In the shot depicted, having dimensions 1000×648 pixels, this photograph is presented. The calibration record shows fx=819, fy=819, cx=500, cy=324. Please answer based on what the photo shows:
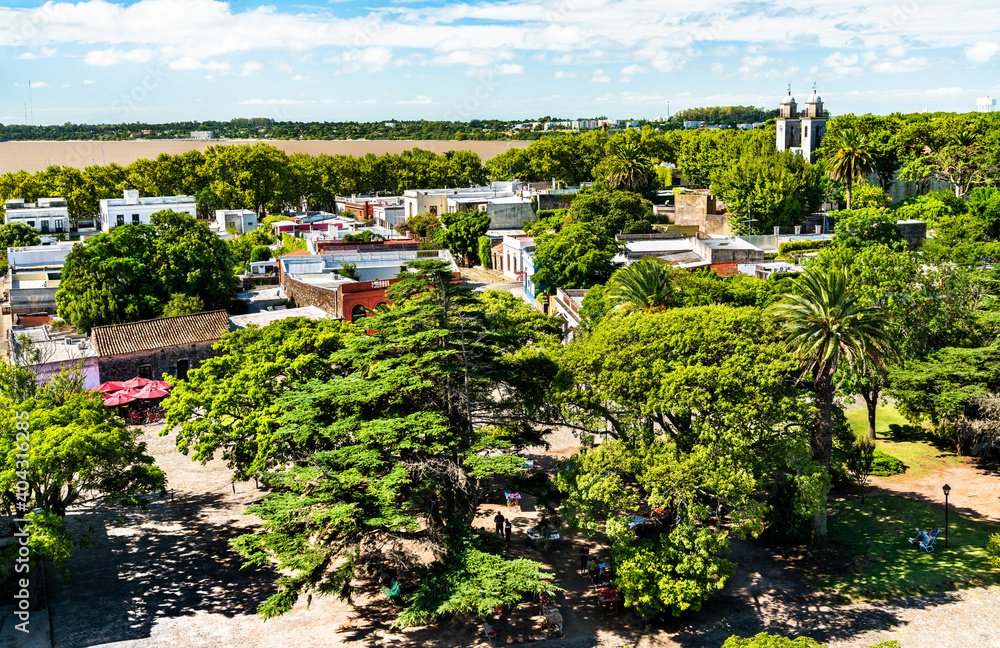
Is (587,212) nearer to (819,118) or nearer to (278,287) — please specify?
(278,287)

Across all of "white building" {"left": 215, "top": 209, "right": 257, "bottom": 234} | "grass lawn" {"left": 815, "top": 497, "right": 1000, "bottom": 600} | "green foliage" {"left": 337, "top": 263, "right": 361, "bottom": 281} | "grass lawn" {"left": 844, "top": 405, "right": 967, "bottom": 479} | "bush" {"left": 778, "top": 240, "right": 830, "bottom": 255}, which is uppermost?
"white building" {"left": 215, "top": 209, "right": 257, "bottom": 234}

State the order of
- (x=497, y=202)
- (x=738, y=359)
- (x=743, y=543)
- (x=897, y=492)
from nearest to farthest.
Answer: (x=738, y=359) < (x=743, y=543) < (x=897, y=492) < (x=497, y=202)

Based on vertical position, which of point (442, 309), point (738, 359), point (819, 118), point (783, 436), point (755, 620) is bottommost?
point (755, 620)

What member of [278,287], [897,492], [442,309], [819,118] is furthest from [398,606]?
[819,118]

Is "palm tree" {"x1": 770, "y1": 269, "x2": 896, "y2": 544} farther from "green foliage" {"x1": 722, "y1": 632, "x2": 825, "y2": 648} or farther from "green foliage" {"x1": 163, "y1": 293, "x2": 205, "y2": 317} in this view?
"green foliage" {"x1": 163, "y1": 293, "x2": 205, "y2": 317}

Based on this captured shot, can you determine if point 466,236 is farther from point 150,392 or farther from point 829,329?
point 829,329

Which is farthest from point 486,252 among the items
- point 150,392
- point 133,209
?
point 150,392

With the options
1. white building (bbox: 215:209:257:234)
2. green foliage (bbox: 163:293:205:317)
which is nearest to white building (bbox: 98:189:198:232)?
white building (bbox: 215:209:257:234)
